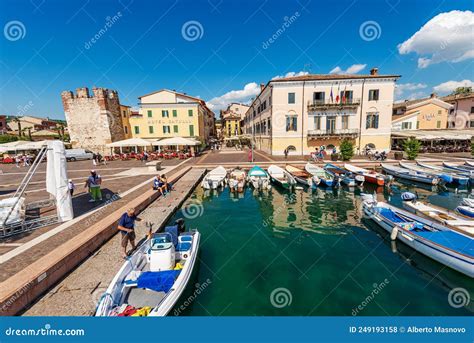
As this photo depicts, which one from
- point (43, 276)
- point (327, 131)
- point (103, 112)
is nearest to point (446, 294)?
point (43, 276)

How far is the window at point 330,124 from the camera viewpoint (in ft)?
98.4

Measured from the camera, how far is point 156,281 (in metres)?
5.57

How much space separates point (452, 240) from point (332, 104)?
81.4 ft

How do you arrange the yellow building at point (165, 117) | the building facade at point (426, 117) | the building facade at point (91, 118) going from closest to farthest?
the building facade at point (91, 118) < the yellow building at point (165, 117) < the building facade at point (426, 117)

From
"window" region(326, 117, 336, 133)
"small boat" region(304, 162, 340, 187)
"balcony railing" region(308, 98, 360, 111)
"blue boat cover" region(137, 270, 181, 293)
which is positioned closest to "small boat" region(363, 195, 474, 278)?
"small boat" region(304, 162, 340, 187)

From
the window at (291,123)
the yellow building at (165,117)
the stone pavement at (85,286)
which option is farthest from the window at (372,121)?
the stone pavement at (85,286)

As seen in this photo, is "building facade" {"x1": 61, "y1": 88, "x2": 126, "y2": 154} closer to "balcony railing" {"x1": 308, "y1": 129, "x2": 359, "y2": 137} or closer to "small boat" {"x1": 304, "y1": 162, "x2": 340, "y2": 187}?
"balcony railing" {"x1": 308, "y1": 129, "x2": 359, "y2": 137}

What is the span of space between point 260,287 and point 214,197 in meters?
9.44

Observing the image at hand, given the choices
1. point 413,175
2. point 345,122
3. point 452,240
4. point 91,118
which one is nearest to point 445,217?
point 452,240

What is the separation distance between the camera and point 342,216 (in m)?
11.8

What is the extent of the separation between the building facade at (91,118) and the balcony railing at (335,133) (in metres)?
32.4

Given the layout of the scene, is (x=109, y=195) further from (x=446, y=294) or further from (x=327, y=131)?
(x=327, y=131)

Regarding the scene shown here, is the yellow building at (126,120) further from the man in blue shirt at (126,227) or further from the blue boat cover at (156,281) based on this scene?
the blue boat cover at (156,281)

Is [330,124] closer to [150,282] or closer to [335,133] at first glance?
[335,133]
